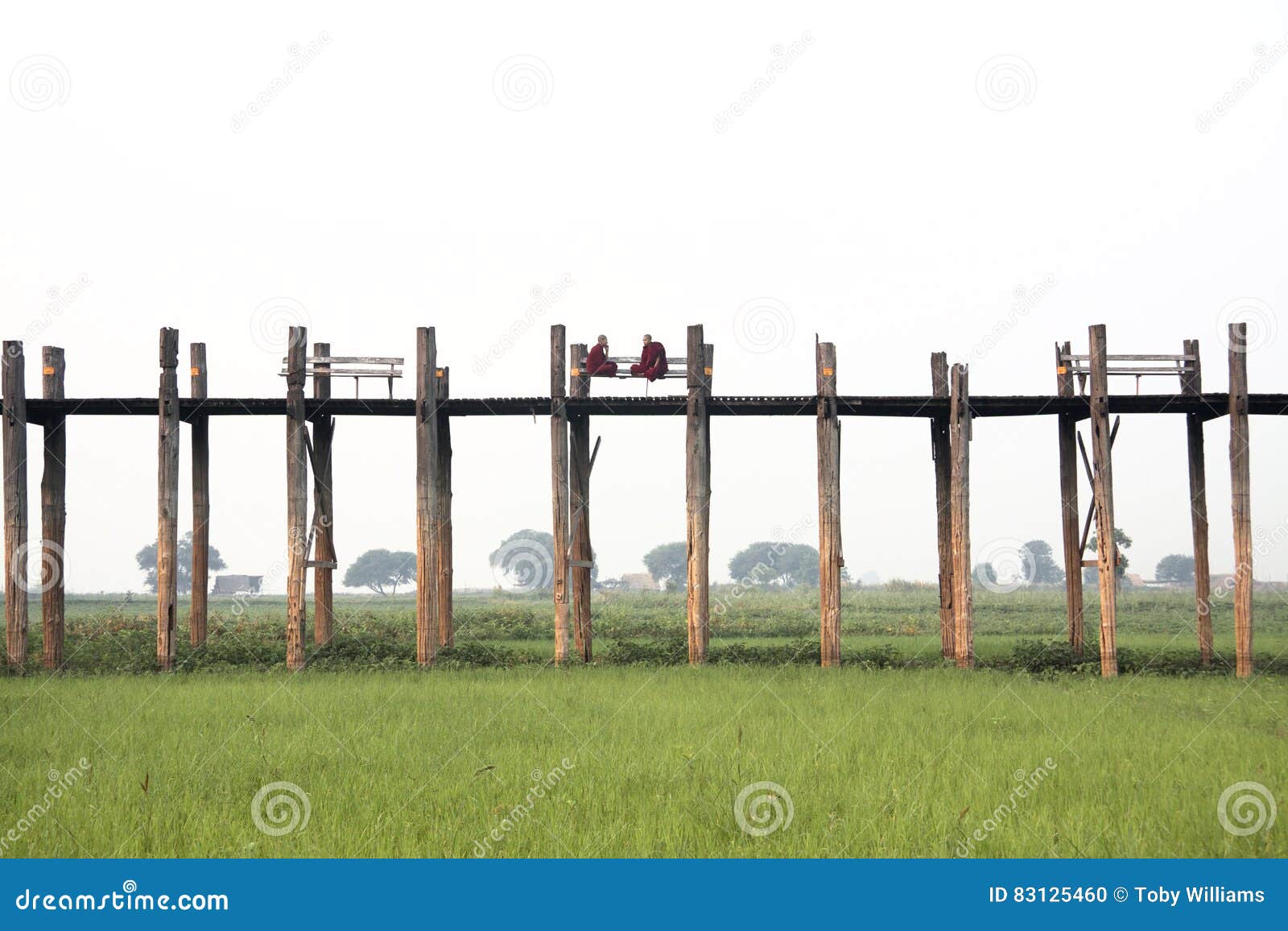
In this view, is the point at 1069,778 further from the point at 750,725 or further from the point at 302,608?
the point at 302,608

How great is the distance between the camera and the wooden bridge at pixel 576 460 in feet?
68.2

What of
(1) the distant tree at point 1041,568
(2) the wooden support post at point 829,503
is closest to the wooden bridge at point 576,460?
(2) the wooden support post at point 829,503

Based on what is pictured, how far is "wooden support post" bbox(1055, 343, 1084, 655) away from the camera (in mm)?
22016

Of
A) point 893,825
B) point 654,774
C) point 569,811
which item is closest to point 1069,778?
point 893,825

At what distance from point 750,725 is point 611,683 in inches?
179

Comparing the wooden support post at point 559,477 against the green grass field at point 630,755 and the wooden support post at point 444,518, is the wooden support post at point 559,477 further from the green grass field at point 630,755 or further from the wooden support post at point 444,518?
the wooden support post at point 444,518

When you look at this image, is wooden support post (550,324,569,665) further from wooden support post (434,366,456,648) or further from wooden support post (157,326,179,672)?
wooden support post (157,326,179,672)

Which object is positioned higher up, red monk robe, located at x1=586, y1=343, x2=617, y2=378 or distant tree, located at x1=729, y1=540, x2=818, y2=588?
red monk robe, located at x1=586, y1=343, x2=617, y2=378

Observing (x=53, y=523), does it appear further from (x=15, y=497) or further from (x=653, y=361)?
(x=653, y=361)

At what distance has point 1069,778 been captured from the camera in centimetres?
1105

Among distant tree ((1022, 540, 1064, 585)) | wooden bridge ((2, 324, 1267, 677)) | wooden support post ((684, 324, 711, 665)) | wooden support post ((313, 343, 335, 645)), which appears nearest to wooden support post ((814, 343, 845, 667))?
wooden bridge ((2, 324, 1267, 677))

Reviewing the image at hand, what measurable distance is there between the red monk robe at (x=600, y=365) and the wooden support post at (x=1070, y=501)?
27.3 feet

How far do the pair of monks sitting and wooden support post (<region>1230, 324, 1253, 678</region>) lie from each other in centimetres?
1012

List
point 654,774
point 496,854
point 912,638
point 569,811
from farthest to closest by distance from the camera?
point 912,638 < point 654,774 < point 569,811 < point 496,854
